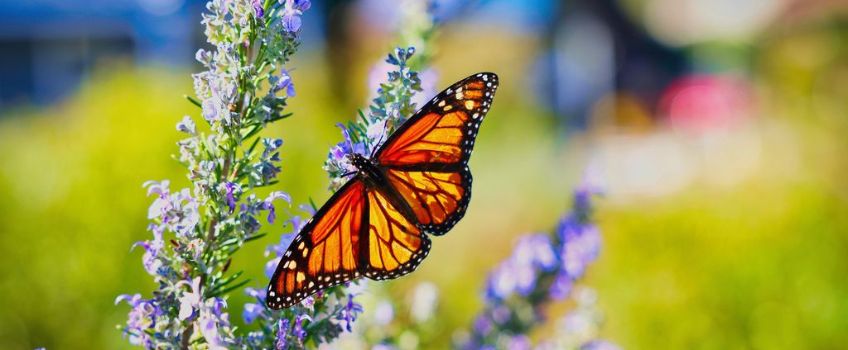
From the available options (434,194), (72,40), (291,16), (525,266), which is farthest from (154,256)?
(72,40)

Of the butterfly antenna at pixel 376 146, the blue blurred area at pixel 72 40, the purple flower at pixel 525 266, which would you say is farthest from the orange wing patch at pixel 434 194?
the blue blurred area at pixel 72 40

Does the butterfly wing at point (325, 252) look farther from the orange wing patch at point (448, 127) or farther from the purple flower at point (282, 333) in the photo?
the orange wing patch at point (448, 127)

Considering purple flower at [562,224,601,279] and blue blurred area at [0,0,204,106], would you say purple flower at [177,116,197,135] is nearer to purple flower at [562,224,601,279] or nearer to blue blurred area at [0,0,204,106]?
purple flower at [562,224,601,279]

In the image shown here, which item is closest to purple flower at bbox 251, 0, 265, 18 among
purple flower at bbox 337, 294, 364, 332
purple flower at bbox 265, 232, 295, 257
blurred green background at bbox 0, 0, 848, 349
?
purple flower at bbox 265, 232, 295, 257

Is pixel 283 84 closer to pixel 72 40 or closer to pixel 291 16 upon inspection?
pixel 291 16

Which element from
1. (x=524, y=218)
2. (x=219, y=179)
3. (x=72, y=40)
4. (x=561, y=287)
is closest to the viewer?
(x=219, y=179)

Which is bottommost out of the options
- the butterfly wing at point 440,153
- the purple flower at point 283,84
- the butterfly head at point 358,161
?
the purple flower at point 283,84

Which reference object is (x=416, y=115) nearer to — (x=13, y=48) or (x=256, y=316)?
(x=256, y=316)
